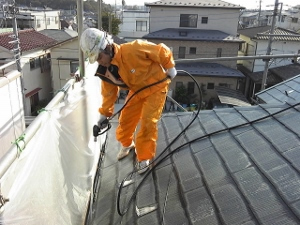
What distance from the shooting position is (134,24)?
36.3 meters

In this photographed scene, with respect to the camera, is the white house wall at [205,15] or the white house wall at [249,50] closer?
the white house wall at [205,15]

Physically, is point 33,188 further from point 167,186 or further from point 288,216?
point 288,216

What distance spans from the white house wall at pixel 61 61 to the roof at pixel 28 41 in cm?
99

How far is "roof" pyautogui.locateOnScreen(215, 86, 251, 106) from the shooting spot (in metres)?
16.3

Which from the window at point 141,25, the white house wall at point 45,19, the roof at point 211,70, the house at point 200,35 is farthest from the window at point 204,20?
the white house wall at point 45,19

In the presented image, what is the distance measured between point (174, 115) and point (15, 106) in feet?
6.90

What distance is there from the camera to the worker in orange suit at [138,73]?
273 cm

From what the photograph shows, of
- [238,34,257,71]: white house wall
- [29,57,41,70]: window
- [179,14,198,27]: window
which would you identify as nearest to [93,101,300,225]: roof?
[29,57,41,70]: window

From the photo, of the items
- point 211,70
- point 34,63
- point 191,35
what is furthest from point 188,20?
point 34,63

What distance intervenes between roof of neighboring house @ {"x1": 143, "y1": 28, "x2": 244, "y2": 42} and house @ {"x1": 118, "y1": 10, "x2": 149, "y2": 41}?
45.1 ft

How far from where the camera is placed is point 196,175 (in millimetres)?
2455

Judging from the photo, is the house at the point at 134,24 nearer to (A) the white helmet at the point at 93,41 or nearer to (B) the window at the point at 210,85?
(B) the window at the point at 210,85

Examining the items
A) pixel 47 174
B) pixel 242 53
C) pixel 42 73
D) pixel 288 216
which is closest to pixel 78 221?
pixel 47 174

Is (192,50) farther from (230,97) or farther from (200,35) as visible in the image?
(230,97)
